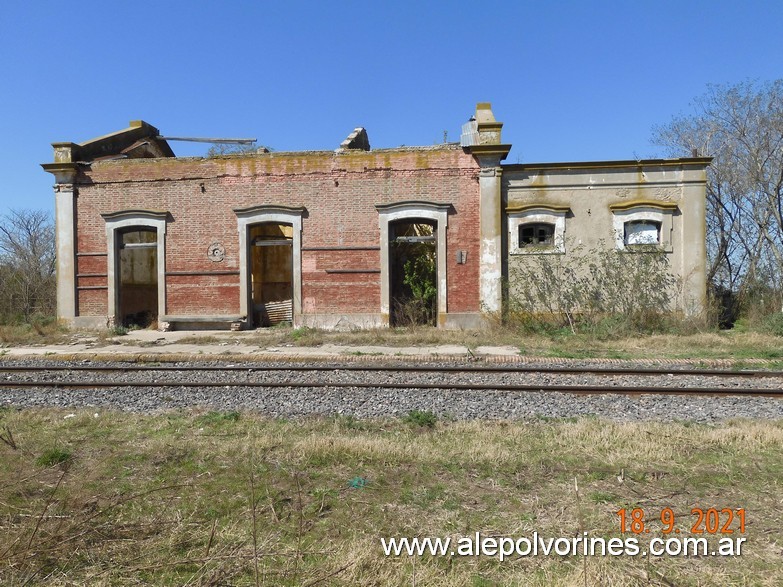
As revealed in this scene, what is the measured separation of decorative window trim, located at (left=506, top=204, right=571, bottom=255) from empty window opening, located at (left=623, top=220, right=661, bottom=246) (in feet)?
5.86

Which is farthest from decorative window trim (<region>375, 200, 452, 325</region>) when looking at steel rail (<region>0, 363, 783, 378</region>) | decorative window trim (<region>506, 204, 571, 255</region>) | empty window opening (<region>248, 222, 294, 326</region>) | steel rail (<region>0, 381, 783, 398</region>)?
steel rail (<region>0, 381, 783, 398</region>)

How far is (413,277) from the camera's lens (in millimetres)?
15719

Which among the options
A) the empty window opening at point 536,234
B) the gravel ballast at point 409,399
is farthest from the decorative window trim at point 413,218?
the gravel ballast at point 409,399

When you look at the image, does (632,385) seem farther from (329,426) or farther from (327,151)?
(327,151)

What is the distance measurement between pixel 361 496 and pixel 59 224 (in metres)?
16.3

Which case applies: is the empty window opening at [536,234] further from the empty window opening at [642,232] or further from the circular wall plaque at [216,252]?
the circular wall plaque at [216,252]

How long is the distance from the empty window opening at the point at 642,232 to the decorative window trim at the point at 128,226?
13.5 meters

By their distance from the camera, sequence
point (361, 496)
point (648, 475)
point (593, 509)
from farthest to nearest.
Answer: point (648, 475) → point (361, 496) → point (593, 509)

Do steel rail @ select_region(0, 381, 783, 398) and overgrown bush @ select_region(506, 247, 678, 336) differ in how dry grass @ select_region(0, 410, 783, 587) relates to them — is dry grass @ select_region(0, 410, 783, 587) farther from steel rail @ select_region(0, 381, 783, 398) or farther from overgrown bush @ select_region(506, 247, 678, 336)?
overgrown bush @ select_region(506, 247, 678, 336)

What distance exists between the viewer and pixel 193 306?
15.9 m

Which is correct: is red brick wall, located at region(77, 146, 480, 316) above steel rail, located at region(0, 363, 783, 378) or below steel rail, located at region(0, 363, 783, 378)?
above

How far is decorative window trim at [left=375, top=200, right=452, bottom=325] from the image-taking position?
1511 centimetres

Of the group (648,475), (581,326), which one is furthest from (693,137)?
(648,475)

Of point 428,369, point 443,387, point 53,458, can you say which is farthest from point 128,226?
point 53,458
